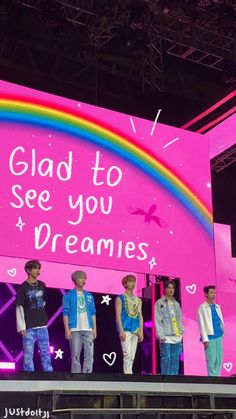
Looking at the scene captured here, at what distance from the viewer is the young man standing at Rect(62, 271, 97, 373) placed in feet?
21.1

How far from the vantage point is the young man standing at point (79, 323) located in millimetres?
6434

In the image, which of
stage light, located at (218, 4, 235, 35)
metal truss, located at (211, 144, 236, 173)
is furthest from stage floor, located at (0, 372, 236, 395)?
metal truss, located at (211, 144, 236, 173)

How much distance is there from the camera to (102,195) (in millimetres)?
6934

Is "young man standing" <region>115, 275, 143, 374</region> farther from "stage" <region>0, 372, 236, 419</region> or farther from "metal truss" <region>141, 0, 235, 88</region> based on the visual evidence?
A: "metal truss" <region>141, 0, 235, 88</region>

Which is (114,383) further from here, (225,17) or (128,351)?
(225,17)

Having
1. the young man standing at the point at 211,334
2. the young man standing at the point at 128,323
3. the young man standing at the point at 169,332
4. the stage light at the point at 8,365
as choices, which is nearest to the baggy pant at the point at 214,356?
the young man standing at the point at 211,334

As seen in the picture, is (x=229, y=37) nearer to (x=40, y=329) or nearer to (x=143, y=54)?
(x=143, y=54)

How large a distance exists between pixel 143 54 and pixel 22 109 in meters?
2.72

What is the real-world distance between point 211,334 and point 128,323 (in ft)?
3.16

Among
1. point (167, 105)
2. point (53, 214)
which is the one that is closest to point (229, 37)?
point (167, 105)

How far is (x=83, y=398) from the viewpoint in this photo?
17.2ft

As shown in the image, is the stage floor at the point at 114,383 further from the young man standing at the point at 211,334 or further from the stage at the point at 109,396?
the young man standing at the point at 211,334

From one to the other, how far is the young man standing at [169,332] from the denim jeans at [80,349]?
0.77 m

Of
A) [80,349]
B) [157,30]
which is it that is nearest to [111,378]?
[80,349]
